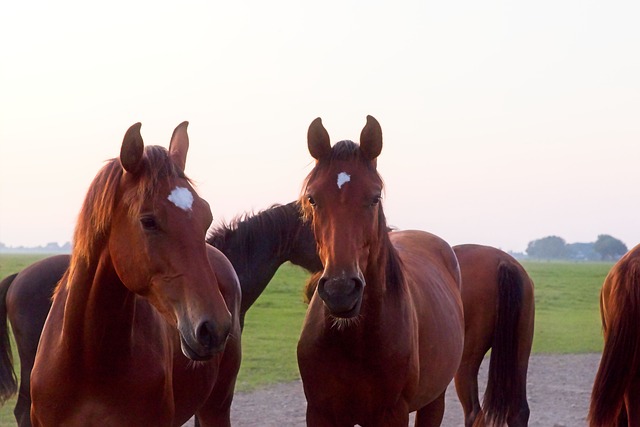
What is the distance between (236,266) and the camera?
6742mm

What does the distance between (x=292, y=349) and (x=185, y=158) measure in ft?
34.8

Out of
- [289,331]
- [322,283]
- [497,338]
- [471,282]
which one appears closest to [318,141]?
[322,283]

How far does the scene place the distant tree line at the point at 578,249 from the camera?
10812 centimetres

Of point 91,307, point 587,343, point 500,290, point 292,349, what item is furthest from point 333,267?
point 587,343

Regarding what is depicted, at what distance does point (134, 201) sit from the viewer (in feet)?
11.2

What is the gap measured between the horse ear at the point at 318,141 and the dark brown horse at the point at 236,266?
2041mm

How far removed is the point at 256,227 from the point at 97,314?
3.32 meters

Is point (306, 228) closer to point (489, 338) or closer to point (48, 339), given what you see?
point (489, 338)

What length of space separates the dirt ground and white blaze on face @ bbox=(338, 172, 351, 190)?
429cm

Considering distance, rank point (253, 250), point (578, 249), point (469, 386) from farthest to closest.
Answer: point (578, 249), point (469, 386), point (253, 250)

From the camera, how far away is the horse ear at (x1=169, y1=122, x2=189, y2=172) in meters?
3.85

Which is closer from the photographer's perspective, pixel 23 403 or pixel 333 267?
pixel 333 267

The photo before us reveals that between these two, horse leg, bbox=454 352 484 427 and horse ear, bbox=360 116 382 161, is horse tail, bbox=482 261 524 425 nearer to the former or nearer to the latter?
horse leg, bbox=454 352 484 427

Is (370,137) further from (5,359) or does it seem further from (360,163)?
(5,359)
